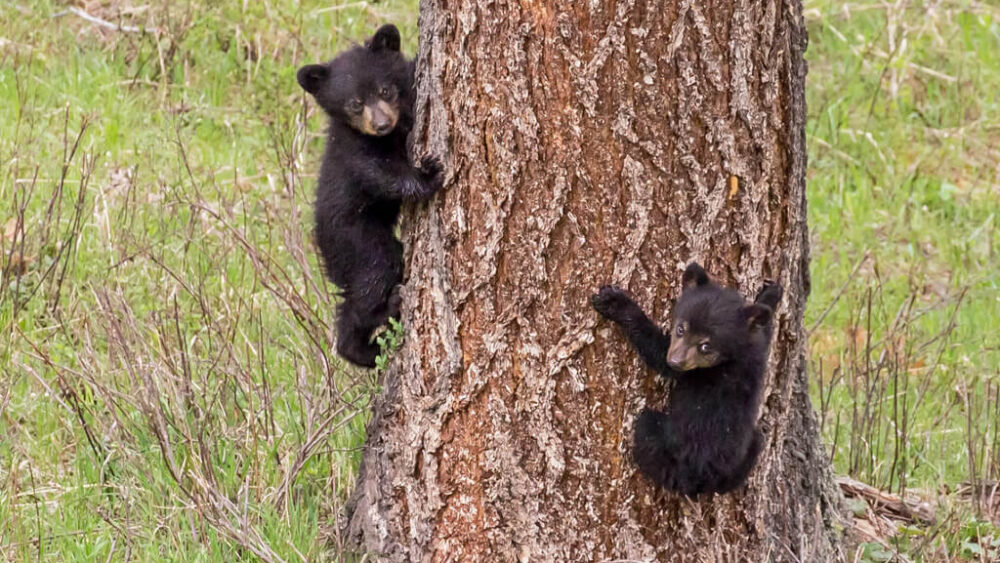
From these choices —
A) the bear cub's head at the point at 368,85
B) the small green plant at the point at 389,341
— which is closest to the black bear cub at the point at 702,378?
the small green plant at the point at 389,341

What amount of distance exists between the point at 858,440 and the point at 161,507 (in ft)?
9.03

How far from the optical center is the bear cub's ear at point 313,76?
199 inches

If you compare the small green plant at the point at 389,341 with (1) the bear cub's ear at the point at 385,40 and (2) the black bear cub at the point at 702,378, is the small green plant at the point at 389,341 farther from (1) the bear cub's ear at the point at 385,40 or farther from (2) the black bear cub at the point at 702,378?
(1) the bear cub's ear at the point at 385,40

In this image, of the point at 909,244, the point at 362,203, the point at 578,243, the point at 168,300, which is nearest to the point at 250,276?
the point at 168,300

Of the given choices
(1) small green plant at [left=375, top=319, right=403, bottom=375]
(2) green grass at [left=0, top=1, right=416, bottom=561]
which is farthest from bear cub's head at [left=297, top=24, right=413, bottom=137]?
(1) small green plant at [left=375, top=319, right=403, bottom=375]

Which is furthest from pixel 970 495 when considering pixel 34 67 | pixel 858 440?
pixel 34 67

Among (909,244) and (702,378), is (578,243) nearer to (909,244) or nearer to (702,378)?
(702,378)

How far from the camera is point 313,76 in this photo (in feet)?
16.7

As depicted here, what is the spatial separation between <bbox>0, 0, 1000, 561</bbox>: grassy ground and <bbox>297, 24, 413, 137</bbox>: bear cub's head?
53 centimetres

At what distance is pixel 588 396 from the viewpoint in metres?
3.78

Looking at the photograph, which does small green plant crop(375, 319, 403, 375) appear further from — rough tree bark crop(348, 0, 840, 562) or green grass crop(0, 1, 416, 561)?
green grass crop(0, 1, 416, 561)

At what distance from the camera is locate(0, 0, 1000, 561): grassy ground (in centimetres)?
452

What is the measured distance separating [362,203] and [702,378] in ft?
4.76

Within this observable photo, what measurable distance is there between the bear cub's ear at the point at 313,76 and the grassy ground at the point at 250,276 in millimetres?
496
